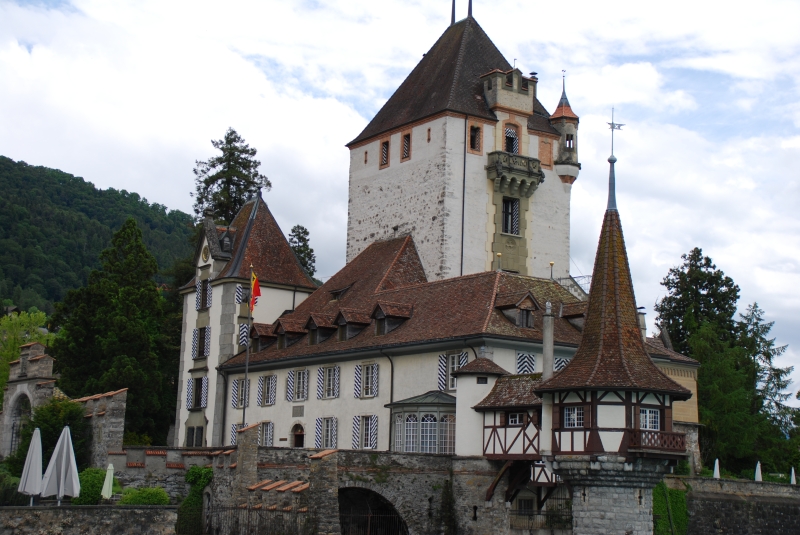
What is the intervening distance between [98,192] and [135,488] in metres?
121

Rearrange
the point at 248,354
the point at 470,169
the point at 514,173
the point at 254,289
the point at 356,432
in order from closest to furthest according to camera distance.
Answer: the point at 356,432 → the point at 248,354 → the point at 254,289 → the point at 470,169 → the point at 514,173

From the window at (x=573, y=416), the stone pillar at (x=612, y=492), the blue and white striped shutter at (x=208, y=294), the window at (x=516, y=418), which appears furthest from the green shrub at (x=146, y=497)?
the blue and white striped shutter at (x=208, y=294)

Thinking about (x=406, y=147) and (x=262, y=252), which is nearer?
(x=406, y=147)

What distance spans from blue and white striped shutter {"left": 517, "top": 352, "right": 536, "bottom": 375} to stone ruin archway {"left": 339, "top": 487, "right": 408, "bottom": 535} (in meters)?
6.18

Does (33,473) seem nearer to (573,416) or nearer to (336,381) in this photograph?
(573,416)

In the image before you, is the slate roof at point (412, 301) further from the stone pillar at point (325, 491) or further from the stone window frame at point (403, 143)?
the stone pillar at point (325, 491)

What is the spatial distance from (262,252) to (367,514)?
2084cm

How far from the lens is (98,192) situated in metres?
153

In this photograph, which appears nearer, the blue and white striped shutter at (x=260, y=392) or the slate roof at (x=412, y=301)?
the slate roof at (x=412, y=301)

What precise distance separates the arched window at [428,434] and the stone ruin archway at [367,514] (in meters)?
2.33

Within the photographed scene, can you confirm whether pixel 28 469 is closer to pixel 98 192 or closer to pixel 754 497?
pixel 754 497

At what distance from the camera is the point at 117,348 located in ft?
177

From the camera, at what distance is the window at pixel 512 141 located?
167 feet

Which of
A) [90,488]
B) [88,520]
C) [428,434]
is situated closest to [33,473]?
[88,520]
